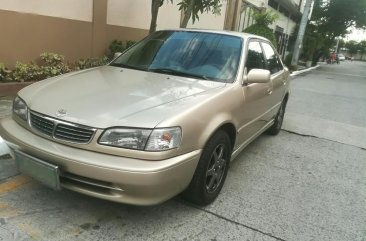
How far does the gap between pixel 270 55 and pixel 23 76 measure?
4192 millimetres

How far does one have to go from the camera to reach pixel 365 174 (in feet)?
15.3

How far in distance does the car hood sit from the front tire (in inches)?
18.5

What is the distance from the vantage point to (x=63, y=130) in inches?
106

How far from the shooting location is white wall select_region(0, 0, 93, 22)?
6348mm

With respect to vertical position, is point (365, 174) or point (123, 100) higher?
point (123, 100)

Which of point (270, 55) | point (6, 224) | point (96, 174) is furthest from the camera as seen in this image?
point (270, 55)

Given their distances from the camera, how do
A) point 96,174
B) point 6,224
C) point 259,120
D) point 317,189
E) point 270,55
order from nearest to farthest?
point 96,174 → point 6,224 → point 317,189 → point 259,120 → point 270,55

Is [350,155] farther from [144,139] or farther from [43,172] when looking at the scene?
[43,172]

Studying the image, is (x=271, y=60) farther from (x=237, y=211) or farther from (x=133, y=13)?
(x=133, y=13)

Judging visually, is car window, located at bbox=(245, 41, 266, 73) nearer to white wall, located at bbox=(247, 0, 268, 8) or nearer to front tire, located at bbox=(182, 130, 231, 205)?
front tire, located at bbox=(182, 130, 231, 205)

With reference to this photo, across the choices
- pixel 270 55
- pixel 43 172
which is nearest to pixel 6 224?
pixel 43 172

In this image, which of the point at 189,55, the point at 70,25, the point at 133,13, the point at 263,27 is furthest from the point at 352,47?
the point at 189,55

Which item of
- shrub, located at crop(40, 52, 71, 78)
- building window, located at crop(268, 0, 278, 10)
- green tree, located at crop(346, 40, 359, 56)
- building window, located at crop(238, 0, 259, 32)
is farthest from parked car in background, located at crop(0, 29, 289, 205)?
green tree, located at crop(346, 40, 359, 56)

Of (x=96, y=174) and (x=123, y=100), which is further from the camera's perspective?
(x=123, y=100)
